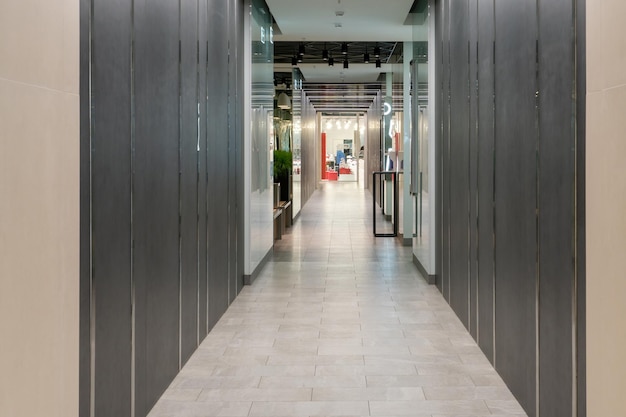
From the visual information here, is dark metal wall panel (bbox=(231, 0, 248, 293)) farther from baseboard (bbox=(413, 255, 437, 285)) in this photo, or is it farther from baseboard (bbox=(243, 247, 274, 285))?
baseboard (bbox=(413, 255, 437, 285))

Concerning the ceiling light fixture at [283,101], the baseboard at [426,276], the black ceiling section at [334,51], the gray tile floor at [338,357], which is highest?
the black ceiling section at [334,51]

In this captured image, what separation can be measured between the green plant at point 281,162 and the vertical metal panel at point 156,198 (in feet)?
30.6

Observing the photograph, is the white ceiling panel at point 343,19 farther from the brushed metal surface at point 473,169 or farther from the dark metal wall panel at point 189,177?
the dark metal wall panel at point 189,177

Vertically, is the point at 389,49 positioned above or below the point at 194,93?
above

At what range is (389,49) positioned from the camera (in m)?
15.3

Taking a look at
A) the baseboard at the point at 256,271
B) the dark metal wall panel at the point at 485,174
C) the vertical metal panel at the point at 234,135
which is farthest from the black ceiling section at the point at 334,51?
the dark metal wall panel at the point at 485,174

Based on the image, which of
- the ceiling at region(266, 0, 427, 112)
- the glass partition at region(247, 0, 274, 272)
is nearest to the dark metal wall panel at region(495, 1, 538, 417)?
the glass partition at region(247, 0, 274, 272)

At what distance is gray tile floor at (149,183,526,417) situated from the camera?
13.9 ft

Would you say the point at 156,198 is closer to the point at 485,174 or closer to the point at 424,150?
the point at 485,174
